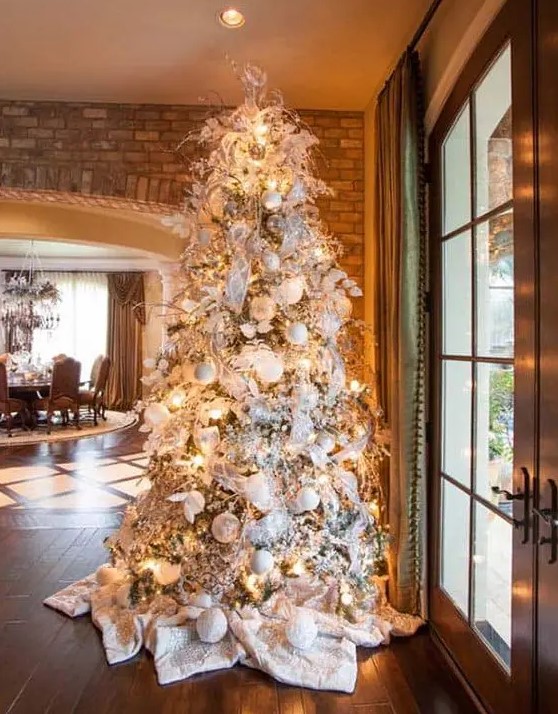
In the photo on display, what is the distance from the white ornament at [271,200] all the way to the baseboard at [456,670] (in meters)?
2.13

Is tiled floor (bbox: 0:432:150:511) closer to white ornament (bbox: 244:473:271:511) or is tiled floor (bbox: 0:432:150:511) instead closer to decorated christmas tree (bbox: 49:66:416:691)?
decorated christmas tree (bbox: 49:66:416:691)

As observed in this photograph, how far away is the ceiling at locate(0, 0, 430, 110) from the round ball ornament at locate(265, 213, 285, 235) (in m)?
0.98

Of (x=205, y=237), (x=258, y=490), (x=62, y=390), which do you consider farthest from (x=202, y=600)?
(x=62, y=390)

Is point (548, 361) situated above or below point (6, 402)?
above

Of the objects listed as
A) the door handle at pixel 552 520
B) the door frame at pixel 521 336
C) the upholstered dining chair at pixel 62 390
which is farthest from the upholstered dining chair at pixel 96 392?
the door handle at pixel 552 520

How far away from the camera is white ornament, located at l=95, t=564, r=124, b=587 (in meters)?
2.88

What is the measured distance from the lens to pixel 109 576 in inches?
114

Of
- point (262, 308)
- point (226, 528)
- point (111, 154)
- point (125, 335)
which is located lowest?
point (226, 528)

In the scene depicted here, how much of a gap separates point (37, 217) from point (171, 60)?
12.7 feet

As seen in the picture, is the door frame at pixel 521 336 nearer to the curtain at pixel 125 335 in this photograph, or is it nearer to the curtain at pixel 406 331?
the curtain at pixel 406 331

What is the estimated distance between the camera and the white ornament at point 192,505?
2363mm

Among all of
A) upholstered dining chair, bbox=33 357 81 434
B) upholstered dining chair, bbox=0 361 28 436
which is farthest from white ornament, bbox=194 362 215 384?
upholstered dining chair, bbox=33 357 81 434

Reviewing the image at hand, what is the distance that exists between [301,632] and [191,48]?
2945 mm

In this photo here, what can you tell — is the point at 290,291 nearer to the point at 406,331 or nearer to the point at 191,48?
the point at 406,331
